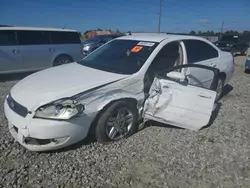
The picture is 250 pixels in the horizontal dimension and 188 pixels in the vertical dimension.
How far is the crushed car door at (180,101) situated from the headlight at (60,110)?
1.24 metres

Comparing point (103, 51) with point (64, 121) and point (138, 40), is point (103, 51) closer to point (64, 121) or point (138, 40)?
point (138, 40)

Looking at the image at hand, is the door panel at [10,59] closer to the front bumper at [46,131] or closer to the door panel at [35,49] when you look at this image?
the door panel at [35,49]

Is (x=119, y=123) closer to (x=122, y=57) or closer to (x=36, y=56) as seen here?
(x=122, y=57)

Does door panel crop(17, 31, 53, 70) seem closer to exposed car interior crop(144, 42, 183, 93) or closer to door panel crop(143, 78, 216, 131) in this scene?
exposed car interior crop(144, 42, 183, 93)

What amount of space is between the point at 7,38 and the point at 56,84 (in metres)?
5.17

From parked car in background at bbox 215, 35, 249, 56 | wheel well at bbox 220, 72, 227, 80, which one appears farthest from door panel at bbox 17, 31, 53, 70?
parked car in background at bbox 215, 35, 249, 56

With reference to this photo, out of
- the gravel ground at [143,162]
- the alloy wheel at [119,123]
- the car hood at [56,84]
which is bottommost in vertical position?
the gravel ground at [143,162]

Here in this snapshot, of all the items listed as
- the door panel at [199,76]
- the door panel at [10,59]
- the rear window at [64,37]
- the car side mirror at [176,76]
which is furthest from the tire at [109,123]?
the rear window at [64,37]

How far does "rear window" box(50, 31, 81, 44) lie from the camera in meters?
8.36

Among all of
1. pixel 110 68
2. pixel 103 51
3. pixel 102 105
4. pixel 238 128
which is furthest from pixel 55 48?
pixel 238 128

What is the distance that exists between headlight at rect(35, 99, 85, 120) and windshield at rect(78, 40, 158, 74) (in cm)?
101

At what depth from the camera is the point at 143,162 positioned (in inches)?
117

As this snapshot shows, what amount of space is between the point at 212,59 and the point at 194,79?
3.08ft

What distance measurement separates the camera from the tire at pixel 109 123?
10.4 feet
